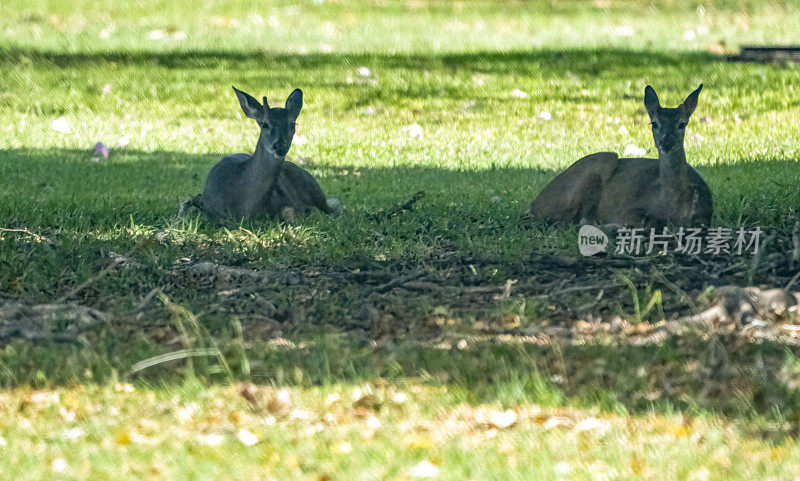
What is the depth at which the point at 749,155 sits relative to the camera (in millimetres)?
10305

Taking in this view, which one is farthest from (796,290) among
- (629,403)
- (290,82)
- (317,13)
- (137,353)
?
(317,13)

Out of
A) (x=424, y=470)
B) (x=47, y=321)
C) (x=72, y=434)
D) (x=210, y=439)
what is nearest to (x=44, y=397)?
(x=72, y=434)

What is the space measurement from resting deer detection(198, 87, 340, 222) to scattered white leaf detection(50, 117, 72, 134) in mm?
4526

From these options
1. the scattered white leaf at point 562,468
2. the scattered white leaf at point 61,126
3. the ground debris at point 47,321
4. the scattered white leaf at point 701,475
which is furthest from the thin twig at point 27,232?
the scattered white leaf at point 61,126

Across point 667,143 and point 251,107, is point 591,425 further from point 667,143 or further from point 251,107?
point 251,107

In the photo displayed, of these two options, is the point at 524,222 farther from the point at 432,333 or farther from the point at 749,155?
the point at 749,155

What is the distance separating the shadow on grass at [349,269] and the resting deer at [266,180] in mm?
238

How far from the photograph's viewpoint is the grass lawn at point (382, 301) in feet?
13.7

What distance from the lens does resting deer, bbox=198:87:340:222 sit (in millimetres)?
7453

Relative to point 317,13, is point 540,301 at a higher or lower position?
lower

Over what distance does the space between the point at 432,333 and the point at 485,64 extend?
994 centimetres

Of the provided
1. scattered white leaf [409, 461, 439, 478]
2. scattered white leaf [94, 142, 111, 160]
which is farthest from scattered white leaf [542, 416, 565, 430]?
scattered white leaf [94, 142, 111, 160]

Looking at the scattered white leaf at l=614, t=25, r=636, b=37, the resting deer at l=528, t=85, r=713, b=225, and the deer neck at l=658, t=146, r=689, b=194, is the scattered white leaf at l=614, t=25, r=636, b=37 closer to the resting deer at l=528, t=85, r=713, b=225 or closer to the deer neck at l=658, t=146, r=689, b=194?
the resting deer at l=528, t=85, r=713, b=225

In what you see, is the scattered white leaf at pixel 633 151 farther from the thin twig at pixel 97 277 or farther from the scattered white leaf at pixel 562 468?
the scattered white leaf at pixel 562 468
